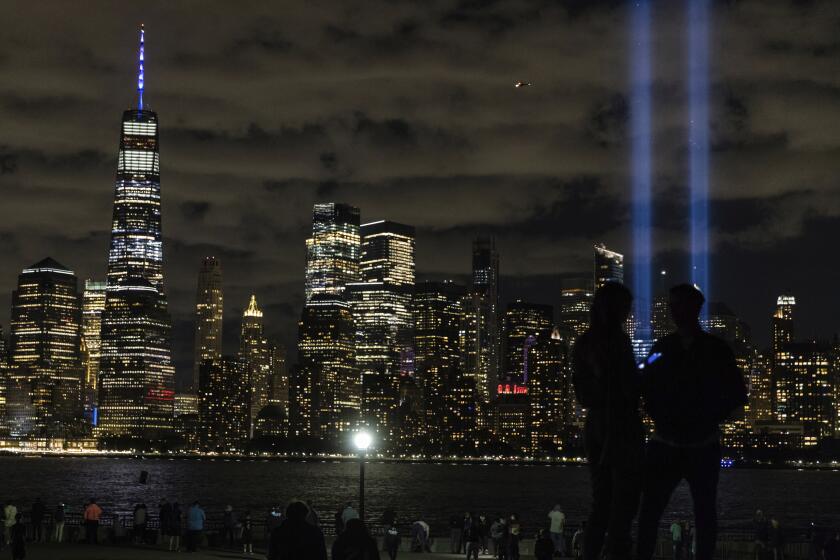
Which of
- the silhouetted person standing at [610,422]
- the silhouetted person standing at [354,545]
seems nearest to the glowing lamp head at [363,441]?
the silhouetted person standing at [354,545]

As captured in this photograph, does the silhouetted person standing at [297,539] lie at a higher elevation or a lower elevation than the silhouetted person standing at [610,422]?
lower

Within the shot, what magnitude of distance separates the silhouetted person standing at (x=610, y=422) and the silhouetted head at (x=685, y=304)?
0.36 m

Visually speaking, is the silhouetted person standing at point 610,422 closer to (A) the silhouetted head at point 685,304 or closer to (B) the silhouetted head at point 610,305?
(B) the silhouetted head at point 610,305

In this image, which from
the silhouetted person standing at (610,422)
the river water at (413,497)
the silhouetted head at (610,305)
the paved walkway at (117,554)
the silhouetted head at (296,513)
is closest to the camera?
the silhouetted person standing at (610,422)

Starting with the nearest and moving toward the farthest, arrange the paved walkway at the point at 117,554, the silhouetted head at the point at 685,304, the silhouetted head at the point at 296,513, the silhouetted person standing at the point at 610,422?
the silhouetted person standing at the point at 610,422 → the silhouetted head at the point at 685,304 → the silhouetted head at the point at 296,513 → the paved walkway at the point at 117,554

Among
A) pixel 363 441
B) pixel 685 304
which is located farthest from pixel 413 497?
pixel 685 304

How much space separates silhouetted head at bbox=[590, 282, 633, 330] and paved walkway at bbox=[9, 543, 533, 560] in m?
22.2

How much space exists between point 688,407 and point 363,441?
23.8 metres

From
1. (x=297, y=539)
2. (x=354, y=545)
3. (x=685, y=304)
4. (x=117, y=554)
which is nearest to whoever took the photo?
(x=685, y=304)

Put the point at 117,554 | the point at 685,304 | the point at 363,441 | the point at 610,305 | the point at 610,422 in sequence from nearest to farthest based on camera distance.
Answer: the point at 610,422 → the point at 610,305 → the point at 685,304 → the point at 117,554 → the point at 363,441

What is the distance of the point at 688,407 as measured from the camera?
321 inches

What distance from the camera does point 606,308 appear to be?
8352mm

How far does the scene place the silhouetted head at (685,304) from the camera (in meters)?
8.42

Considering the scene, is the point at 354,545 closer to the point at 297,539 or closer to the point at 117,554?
the point at 297,539
